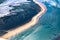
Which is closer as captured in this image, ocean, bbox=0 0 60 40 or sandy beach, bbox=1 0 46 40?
ocean, bbox=0 0 60 40

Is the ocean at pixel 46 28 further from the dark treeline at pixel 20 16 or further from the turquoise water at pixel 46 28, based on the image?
the dark treeline at pixel 20 16

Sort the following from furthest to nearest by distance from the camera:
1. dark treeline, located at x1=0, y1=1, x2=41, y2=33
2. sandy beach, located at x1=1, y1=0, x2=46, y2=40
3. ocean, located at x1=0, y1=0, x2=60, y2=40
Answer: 1. dark treeline, located at x1=0, y1=1, x2=41, y2=33
2. sandy beach, located at x1=1, y1=0, x2=46, y2=40
3. ocean, located at x1=0, y1=0, x2=60, y2=40

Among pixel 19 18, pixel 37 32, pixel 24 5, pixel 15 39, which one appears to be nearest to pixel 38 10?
pixel 24 5

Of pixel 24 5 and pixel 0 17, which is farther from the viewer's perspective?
pixel 24 5

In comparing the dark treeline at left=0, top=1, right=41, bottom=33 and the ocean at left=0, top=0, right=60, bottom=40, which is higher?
the dark treeline at left=0, top=1, right=41, bottom=33

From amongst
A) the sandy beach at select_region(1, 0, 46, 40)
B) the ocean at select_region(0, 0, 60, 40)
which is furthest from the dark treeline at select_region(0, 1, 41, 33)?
Answer: the ocean at select_region(0, 0, 60, 40)

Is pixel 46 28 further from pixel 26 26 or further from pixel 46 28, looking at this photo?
pixel 26 26

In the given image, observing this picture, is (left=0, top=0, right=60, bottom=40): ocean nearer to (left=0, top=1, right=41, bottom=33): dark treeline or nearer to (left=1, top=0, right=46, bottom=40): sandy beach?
(left=1, top=0, right=46, bottom=40): sandy beach

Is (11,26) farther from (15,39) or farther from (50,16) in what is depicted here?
(50,16)

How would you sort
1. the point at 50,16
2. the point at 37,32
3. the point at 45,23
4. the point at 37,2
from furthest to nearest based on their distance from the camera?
1. the point at 37,2
2. the point at 50,16
3. the point at 45,23
4. the point at 37,32

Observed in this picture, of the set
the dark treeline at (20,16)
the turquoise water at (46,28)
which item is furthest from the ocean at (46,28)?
the dark treeline at (20,16)
